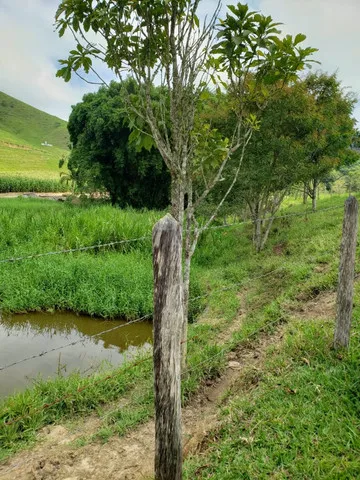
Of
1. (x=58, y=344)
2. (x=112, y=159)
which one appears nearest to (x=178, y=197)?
(x=58, y=344)

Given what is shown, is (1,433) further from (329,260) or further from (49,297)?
(329,260)

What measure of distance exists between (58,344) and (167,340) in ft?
16.1

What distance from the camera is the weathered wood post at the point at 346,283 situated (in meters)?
3.11

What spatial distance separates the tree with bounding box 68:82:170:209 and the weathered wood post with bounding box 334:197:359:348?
14.1 m

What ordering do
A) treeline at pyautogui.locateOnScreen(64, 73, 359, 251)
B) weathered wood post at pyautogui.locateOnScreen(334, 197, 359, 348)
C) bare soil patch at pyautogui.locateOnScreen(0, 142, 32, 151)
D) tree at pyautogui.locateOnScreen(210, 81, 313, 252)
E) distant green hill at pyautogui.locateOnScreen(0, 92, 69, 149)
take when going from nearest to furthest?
weathered wood post at pyautogui.locateOnScreen(334, 197, 359, 348) < treeline at pyautogui.locateOnScreen(64, 73, 359, 251) < tree at pyautogui.locateOnScreen(210, 81, 313, 252) < bare soil patch at pyautogui.locateOnScreen(0, 142, 32, 151) < distant green hill at pyautogui.locateOnScreen(0, 92, 69, 149)

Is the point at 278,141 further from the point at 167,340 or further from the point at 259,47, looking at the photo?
the point at 167,340

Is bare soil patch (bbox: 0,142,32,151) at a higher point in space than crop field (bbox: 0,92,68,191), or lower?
lower

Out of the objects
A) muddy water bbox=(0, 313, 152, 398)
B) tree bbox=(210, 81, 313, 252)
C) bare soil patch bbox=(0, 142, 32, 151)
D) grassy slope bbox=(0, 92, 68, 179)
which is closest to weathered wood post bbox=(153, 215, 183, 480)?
muddy water bbox=(0, 313, 152, 398)

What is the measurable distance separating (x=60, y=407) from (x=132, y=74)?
3.44 m

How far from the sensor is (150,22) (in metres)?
3.08

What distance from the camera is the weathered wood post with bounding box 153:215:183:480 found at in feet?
5.98

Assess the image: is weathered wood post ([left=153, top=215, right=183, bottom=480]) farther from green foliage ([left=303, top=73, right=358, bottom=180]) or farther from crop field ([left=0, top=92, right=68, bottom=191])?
crop field ([left=0, top=92, right=68, bottom=191])

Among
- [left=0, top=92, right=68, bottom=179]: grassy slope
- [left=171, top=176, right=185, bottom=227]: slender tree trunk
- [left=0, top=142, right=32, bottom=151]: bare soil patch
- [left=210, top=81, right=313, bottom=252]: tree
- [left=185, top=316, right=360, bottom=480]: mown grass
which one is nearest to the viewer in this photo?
[left=185, top=316, right=360, bottom=480]: mown grass

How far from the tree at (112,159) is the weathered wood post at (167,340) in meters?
15.0
